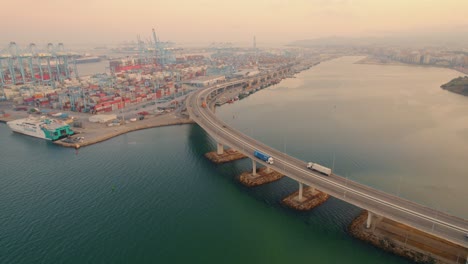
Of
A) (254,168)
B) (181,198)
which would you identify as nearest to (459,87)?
(254,168)

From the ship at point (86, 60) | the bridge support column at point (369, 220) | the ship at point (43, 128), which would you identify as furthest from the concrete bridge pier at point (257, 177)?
the ship at point (86, 60)

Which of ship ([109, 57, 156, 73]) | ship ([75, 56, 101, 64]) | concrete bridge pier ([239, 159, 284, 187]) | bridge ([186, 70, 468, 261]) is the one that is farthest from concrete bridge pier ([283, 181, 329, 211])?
ship ([75, 56, 101, 64])

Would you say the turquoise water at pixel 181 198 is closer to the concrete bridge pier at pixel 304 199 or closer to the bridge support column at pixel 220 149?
the concrete bridge pier at pixel 304 199

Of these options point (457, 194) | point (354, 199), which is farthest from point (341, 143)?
point (354, 199)

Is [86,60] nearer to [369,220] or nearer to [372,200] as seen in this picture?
[372,200]

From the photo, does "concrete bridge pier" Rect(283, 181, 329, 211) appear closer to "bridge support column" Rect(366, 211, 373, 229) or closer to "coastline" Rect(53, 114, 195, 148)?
"bridge support column" Rect(366, 211, 373, 229)

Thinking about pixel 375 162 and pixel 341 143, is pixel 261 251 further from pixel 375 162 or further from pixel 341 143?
pixel 341 143
